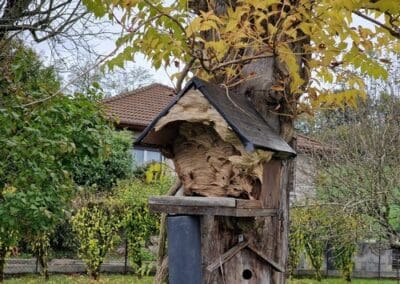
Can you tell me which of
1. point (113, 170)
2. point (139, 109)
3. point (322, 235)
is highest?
point (139, 109)

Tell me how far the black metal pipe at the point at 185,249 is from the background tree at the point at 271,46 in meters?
0.36

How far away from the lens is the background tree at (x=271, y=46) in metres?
2.31

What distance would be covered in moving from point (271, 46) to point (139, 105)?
61.0ft

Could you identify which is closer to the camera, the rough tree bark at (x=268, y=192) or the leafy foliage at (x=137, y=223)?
the rough tree bark at (x=268, y=192)

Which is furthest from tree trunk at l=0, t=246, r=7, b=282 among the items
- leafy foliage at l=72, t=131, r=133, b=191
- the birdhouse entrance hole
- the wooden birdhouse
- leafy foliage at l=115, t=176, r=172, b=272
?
the birdhouse entrance hole

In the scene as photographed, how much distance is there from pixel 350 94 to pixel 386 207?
735 cm

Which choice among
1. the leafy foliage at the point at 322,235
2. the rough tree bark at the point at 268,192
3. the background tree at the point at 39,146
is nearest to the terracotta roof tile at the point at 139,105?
the leafy foliage at the point at 322,235

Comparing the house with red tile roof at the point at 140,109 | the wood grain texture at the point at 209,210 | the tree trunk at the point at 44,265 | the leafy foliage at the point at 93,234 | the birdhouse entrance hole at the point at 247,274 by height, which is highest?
the house with red tile roof at the point at 140,109

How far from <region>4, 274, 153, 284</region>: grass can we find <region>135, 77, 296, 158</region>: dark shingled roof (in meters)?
8.56

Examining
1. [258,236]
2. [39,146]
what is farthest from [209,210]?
[39,146]

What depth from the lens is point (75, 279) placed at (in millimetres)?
11117

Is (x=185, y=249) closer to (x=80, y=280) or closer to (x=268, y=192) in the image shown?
(x=268, y=192)

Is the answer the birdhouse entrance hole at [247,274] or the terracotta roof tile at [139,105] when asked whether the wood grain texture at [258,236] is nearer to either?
the birdhouse entrance hole at [247,274]

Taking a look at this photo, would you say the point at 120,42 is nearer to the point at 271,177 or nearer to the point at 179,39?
the point at 179,39
